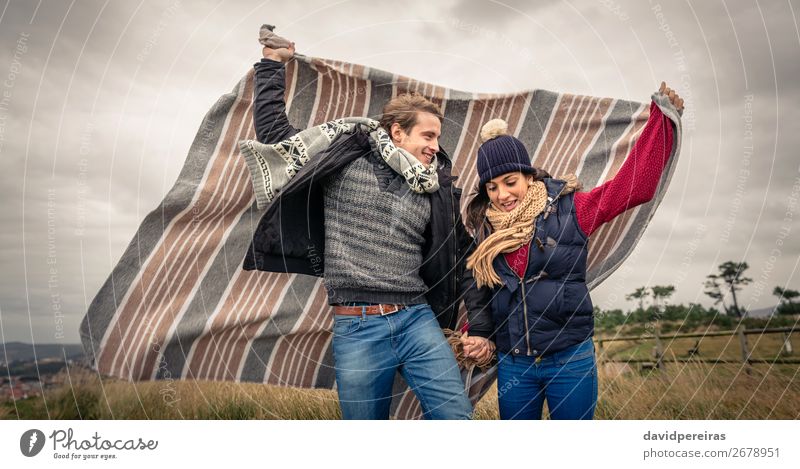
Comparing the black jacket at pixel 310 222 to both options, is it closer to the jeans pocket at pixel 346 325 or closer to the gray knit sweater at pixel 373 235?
the gray knit sweater at pixel 373 235

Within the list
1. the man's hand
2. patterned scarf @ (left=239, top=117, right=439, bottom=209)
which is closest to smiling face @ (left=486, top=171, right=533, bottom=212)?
patterned scarf @ (left=239, top=117, right=439, bottom=209)

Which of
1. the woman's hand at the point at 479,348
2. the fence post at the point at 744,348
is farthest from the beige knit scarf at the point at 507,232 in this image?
the fence post at the point at 744,348

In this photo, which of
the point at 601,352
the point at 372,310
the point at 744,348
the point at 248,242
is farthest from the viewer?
the point at 744,348

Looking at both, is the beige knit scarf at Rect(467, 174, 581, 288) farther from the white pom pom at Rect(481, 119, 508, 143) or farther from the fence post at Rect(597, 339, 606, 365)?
the fence post at Rect(597, 339, 606, 365)

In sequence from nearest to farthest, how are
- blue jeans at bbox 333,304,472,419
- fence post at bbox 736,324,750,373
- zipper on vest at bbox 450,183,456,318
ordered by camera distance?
blue jeans at bbox 333,304,472,419 → zipper on vest at bbox 450,183,456,318 → fence post at bbox 736,324,750,373

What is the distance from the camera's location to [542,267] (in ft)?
6.92

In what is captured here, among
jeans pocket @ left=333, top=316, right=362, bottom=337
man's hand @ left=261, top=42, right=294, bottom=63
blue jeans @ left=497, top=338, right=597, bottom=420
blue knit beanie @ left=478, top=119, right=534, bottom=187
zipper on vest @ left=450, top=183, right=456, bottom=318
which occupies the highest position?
man's hand @ left=261, top=42, right=294, bottom=63

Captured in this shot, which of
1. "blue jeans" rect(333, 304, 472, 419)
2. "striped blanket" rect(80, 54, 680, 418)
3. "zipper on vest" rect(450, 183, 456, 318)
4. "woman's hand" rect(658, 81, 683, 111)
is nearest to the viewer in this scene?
"blue jeans" rect(333, 304, 472, 419)

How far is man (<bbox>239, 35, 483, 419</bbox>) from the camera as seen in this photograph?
2027mm

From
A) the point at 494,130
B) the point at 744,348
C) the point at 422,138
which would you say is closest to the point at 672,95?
the point at 494,130

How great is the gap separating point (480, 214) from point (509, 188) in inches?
7.5

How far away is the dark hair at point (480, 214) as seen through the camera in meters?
2.27
